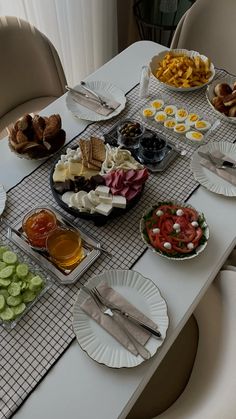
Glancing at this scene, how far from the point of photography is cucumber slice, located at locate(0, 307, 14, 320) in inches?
33.5

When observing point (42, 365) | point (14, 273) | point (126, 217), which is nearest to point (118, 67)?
point (126, 217)

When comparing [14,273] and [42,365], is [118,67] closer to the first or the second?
[14,273]

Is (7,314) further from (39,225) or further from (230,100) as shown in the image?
(230,100)

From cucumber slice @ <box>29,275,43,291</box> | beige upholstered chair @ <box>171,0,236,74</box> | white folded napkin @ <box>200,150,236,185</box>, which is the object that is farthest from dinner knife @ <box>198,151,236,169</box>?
beige upholstered chair @ <box>171,0,236,74</box>

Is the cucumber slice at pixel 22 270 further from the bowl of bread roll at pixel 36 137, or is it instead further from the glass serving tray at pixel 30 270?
the bowl of bread roll at pixel 36 137

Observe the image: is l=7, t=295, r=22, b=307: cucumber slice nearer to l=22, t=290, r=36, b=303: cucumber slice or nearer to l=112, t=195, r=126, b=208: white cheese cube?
l=22, t=290, r=36, b=303: cucumber slice

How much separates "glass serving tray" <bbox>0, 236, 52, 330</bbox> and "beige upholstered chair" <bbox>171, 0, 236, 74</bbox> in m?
1.32

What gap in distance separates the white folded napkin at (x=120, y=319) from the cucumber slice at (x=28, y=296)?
4.6 inches

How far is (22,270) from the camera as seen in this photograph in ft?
3.01

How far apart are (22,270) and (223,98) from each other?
3.01ft

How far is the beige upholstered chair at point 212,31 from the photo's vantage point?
171cm

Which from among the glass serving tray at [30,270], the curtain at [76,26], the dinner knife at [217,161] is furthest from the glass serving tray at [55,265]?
the curtain at [76,26]

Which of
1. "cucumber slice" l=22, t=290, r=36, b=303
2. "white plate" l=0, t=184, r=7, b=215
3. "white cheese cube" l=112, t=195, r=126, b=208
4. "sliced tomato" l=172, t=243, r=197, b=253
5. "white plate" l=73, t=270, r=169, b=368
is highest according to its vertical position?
"white cheese cube" l=112, t=195, r=126, b=208

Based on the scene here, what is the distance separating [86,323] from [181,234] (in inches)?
13.3
